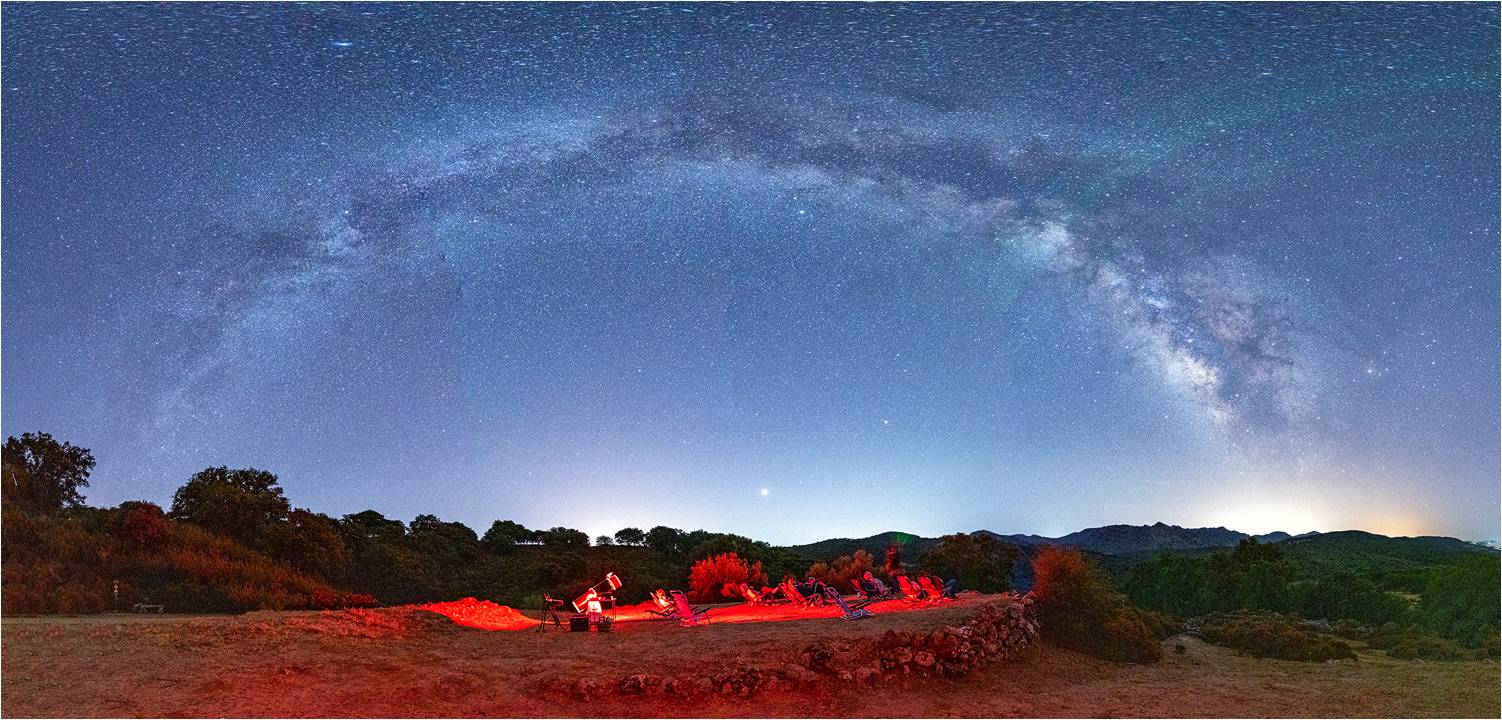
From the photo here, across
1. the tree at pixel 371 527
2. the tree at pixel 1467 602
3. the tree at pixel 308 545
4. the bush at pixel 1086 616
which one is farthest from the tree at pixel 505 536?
the tree at pixel 1467 602

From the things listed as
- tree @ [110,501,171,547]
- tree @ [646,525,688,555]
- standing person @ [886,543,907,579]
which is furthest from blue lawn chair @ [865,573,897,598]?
tree @ [646,525,688,555]

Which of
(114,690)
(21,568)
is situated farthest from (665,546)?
(114,690)

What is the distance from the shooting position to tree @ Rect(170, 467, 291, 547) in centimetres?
2694

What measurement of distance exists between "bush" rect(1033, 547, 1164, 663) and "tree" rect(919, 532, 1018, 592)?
534 inches

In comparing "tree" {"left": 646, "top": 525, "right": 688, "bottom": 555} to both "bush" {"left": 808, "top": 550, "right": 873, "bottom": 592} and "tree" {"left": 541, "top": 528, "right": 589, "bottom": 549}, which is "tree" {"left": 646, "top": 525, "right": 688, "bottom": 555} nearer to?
"tree" {"left": 541, "top": 528, "right": 589, "bottom": 549}

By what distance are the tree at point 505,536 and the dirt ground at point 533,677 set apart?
2368cm

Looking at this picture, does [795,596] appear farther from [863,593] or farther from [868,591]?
[868,591]

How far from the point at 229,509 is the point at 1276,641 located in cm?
2725

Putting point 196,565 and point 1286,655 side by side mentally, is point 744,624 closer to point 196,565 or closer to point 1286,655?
point 1286,655

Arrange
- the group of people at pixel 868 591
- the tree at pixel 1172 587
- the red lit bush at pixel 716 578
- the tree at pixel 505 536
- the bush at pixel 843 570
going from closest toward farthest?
the group of people at pixel 868 591, the bush at pixel 843 570, the red lit bush at pixel 716 578, the tree at pixel 1172 587, the tree at pixel 505 536

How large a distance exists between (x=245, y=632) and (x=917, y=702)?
32.1 feet

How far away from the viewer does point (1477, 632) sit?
19.9 meters

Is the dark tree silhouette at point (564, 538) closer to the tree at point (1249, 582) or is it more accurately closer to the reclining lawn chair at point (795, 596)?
the reclining lawn chair at point (795, 596)

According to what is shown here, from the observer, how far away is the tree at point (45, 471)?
2698 cm
